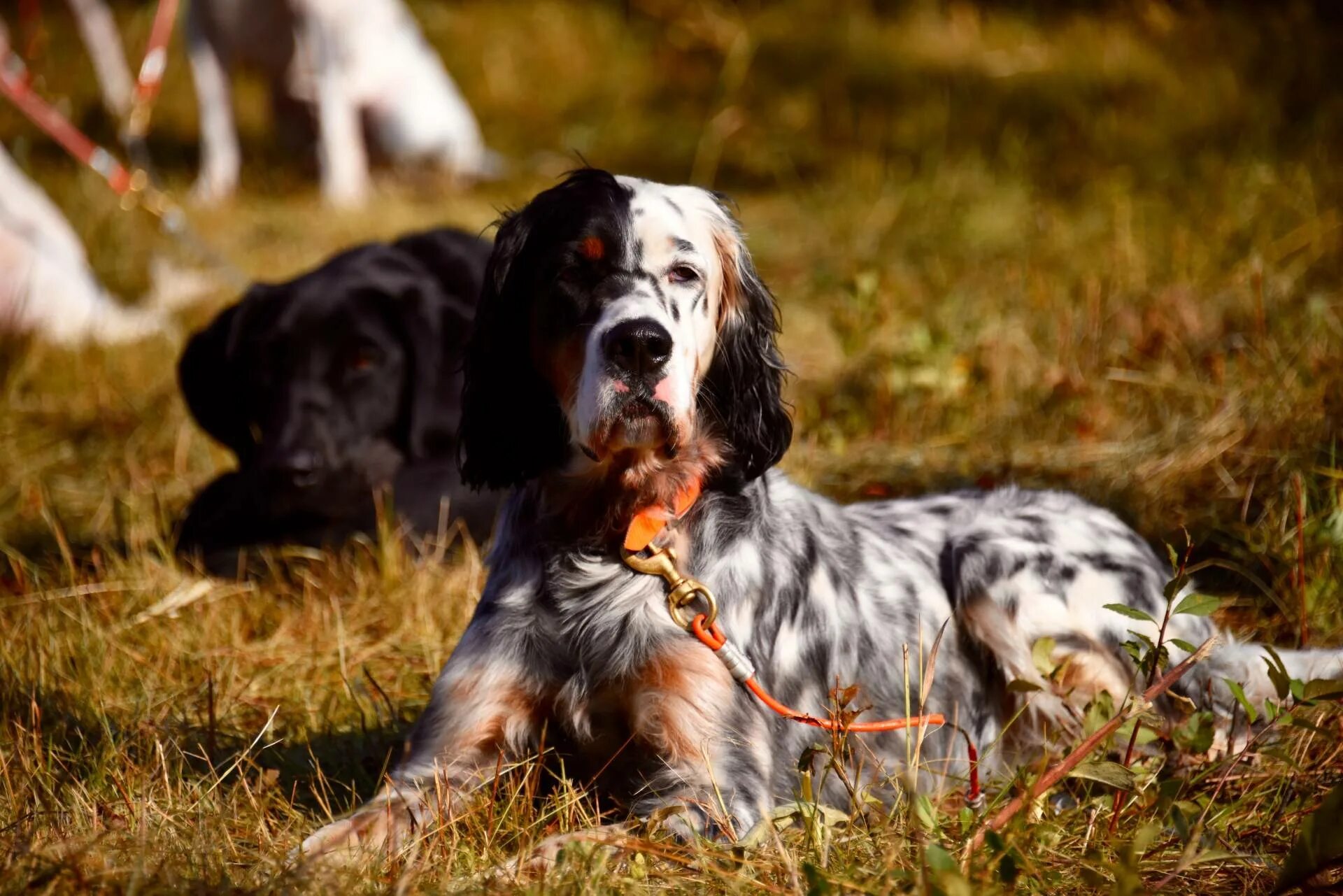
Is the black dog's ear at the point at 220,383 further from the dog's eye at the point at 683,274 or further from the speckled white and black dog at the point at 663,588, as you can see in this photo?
the dog's eye at the point at 683,274

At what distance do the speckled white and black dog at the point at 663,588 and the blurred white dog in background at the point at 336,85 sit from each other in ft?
20.5

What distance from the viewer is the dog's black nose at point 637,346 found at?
2350 millimetres

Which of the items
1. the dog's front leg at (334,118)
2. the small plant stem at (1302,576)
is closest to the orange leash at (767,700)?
the small plant stem at (1302,576)

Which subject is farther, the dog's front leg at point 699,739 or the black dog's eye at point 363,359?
the black dog's eye at point 363,359

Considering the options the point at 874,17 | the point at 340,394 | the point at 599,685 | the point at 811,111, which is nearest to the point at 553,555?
the point at 599,685

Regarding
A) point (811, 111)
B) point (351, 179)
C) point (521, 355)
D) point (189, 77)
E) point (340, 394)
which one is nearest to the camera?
point (521, 355)

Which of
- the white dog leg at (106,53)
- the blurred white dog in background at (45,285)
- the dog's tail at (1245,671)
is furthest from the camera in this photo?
the white dog leg at (106,53)

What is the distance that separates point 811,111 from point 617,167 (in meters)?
1.45

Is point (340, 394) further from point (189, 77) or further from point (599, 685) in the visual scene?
point (189, 77)

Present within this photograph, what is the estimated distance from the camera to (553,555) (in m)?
2.60

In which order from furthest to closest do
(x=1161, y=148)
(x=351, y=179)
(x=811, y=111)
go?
(x=811, y=111)
(x=351, y=179)
(x=1161, y=148)

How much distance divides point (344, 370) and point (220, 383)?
1.72ft

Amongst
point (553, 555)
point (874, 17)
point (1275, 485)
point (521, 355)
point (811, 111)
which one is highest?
point (874, 17)

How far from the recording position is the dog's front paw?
7.22 ft
